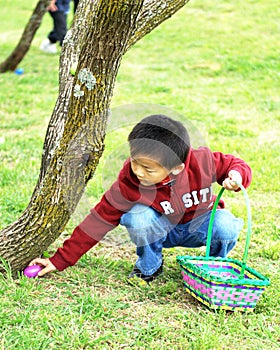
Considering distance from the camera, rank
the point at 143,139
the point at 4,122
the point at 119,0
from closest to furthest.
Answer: the point at 119,0 < the point at 143,139 < the point at 4,122

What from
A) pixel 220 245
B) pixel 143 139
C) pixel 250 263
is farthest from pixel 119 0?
pixel 250 263

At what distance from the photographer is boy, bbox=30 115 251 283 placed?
8.57 ft

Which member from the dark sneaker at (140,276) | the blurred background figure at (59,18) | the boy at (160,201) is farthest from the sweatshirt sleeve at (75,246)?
the blurred background figure at (59,18)

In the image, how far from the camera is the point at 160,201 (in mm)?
2756

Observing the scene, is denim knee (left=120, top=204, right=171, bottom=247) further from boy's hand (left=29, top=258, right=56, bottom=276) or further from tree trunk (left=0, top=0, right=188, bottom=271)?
boy's hand (left=29, top=258, right=56, bottom=276)

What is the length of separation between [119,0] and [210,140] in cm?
306

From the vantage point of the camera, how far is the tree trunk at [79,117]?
2.29 meters

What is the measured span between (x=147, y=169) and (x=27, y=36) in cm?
484

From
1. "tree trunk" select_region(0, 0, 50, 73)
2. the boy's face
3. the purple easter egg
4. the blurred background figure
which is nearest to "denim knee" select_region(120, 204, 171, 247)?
the boy's face

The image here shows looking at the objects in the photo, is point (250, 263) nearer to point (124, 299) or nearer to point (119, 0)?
point (124, 299)

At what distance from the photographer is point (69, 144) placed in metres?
2.57

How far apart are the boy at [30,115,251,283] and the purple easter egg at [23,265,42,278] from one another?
3 cm

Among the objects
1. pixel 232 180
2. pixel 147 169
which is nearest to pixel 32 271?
pixel 147 169

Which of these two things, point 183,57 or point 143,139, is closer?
point 143,139
